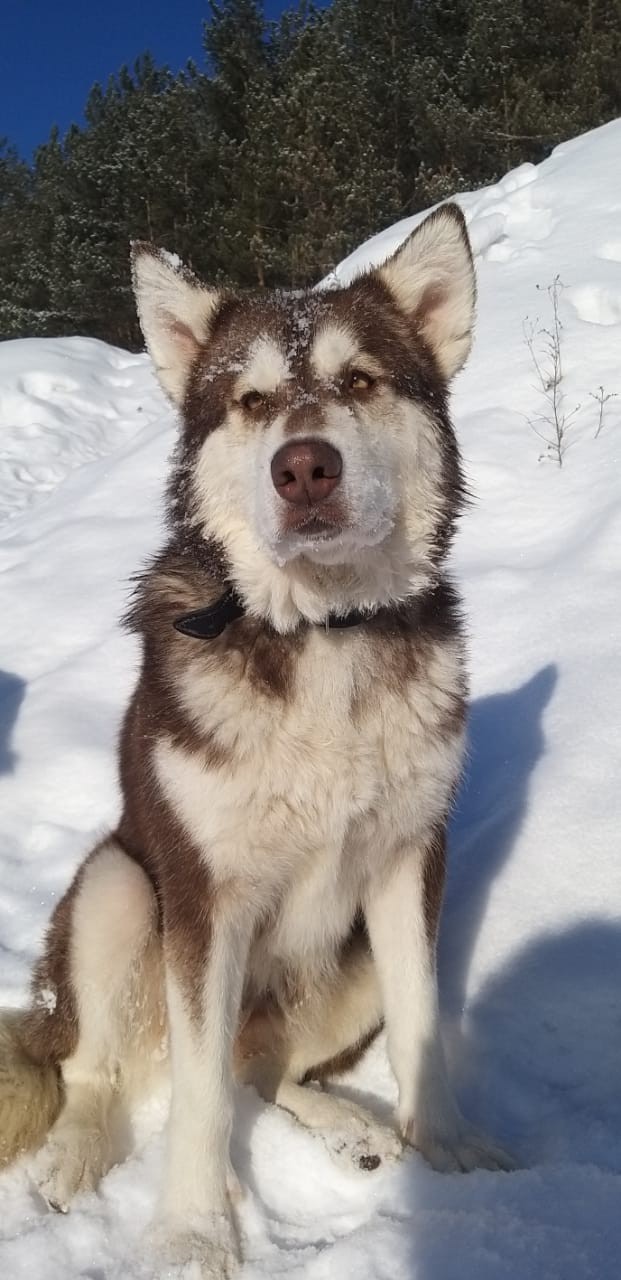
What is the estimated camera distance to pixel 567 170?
31.6ft

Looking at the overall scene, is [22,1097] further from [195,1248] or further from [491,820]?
[491,820]

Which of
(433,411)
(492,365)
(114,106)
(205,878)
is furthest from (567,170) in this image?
(114,106)

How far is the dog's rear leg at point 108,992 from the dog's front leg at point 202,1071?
196mm

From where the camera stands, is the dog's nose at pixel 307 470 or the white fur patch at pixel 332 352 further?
the white fur patch at pixel 332 352

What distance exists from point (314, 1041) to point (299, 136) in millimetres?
20963

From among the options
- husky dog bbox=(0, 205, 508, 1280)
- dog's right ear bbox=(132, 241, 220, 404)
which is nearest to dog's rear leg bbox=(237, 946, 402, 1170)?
husky dog bbox=(0, 205, 508, 1280)

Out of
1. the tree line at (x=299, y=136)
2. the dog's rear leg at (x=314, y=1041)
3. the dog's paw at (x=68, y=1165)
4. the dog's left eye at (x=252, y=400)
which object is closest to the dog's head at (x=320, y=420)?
the dog's left eye at (x=252, y=400)

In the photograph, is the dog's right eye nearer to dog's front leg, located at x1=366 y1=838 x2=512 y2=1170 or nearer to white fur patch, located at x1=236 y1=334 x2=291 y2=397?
white fur patch, located at x1=236 y1=334 x2=291 y2=397

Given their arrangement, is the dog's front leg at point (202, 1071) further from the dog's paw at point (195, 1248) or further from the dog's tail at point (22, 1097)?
the dog's tail at point (22, 1097)

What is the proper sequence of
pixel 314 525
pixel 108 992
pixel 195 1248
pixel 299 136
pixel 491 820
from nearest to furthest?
1. pixel 195 1248
2. pixel 314 525
3. pixel 108 992
4. pixel 491 820
5. pixel 299 136

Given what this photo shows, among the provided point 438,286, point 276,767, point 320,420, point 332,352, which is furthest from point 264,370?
point 276,767

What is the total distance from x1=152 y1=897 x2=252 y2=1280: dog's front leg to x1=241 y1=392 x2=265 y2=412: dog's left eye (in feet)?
Result: 4.31

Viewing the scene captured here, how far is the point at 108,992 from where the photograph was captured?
2.24m

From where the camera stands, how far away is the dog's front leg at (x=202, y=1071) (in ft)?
6.37
